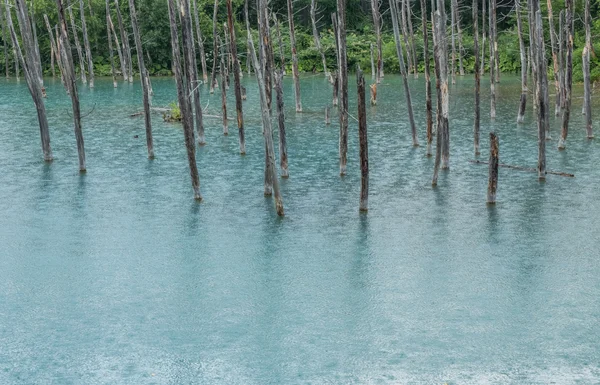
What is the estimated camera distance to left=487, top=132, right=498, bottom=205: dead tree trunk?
562 inches

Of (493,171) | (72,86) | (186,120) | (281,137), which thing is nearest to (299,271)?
(186,120)

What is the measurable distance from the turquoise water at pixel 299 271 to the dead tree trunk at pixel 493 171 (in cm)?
22

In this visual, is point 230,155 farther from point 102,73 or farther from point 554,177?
point 102,73

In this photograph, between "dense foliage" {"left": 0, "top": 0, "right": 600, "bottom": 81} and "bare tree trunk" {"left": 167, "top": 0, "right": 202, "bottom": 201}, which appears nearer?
"bare tree trunk" {"left": 167, "top": 0, "right": 202, "bottom": 201}

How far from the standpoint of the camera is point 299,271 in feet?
38.3

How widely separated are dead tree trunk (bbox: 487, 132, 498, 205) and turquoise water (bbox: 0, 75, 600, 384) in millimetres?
224

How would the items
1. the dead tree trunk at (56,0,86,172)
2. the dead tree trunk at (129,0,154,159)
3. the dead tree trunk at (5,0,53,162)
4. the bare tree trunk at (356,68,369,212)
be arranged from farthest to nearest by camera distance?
the dead tree trunk at (129,0,154,159), the dead tree trunk at (5,0,53,162), the dead tree trunk at (56,0,86,172), the bare tree trunk at (356,68,369,212)

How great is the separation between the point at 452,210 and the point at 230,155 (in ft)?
23.1

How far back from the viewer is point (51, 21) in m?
46.8

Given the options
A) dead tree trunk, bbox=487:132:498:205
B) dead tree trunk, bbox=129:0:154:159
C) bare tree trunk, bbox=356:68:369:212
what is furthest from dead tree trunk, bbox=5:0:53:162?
dead tree trunk, bbox=487:132:498:205

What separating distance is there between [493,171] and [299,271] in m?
4.62

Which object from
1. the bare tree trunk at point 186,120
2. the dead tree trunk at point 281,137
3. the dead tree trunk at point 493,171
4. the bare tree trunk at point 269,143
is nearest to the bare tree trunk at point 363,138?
the bare tree trunk at point 269,143

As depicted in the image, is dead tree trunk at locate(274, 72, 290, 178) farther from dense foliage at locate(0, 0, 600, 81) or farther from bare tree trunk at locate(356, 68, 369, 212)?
dense foliage at locate(0, 0, 600, 81)

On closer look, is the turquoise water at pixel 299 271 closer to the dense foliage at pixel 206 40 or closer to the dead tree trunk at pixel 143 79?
the dead tree trunk at pixel 143 79
